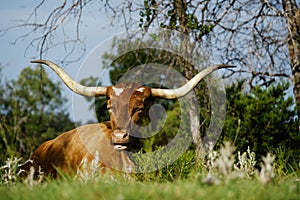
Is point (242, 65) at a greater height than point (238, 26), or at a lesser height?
lesser

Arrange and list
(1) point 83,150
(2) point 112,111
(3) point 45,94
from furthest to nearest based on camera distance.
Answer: (3) point 45,94 < (1) point 83,150 < (2) point 112,111

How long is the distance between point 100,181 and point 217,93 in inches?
252

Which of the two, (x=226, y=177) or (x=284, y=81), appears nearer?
(x=226, y=177)

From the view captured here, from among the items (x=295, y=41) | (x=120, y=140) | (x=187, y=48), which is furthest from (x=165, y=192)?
(x=295, y=41)

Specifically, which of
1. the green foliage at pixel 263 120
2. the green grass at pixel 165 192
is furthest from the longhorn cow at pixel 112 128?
the green foliage at pixel 263 120

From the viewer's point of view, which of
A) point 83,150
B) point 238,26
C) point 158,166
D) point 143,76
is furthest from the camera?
point 238,26

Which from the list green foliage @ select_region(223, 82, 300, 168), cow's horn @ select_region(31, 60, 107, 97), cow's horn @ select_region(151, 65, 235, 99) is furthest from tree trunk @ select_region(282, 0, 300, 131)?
cow's horn @ select_region(31, 60, 107, 97)

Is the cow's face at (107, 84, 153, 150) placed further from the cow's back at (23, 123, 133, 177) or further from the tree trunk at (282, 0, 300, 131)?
the tree trunk at (282, 0, 300, 131)

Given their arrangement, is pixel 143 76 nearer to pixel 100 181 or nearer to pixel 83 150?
pixel 83 150

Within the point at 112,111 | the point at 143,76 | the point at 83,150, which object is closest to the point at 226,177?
the point at 112,111

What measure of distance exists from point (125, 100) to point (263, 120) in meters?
4.71

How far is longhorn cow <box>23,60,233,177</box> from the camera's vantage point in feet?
17.4

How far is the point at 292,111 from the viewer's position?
9406 mm

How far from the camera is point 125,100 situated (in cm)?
542
